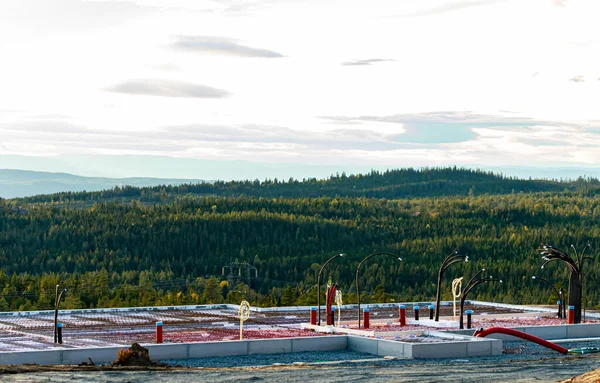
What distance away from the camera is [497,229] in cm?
19450

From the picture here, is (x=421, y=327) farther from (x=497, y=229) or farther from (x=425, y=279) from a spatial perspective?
(x=497, y=229)

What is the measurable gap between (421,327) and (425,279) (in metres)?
89.7

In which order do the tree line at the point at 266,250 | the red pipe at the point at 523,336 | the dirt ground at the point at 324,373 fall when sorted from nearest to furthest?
the dirt ground at the point at 324,373 < the red pipe at the point at 523,336 < the tree line at the point at 266,250

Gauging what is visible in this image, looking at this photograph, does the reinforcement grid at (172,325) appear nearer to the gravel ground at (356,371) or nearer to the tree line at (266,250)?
the gravel ground at (356,371)

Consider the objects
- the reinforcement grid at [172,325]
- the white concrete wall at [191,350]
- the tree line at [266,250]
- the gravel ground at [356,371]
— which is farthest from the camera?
the tree line at [266,250]

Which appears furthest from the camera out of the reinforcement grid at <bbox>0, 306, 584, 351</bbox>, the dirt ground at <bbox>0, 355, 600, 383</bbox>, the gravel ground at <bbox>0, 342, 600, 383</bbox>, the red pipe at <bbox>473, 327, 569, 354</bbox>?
the reinforcement grid at <bbox>0, 306, 584, 351</bbox>

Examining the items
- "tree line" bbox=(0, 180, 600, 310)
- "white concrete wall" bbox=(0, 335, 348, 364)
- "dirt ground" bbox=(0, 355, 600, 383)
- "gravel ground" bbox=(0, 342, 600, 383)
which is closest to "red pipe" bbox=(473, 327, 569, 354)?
"gravel ground" bbox=(0, 342, 600, 383)

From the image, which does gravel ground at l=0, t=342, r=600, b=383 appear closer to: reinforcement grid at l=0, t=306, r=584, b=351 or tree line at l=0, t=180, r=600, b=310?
reinforcement grid at l=0, t=306, r=584, b=351

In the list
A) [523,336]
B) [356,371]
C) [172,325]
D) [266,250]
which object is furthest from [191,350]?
[266,250]

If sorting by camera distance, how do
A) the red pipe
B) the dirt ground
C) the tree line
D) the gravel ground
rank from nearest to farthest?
1. the dirt ground
2. the gravel ground
3. the red pipe
4. the tree line

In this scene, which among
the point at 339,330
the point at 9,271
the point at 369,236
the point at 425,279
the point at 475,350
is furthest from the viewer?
the point at 369,236

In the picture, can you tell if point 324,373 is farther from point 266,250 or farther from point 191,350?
point 266,250

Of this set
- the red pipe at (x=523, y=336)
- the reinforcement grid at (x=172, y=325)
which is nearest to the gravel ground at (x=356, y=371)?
the red pipe at (x=523, y=336)

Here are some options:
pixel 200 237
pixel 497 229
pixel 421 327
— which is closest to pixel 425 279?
pixel 200 237
